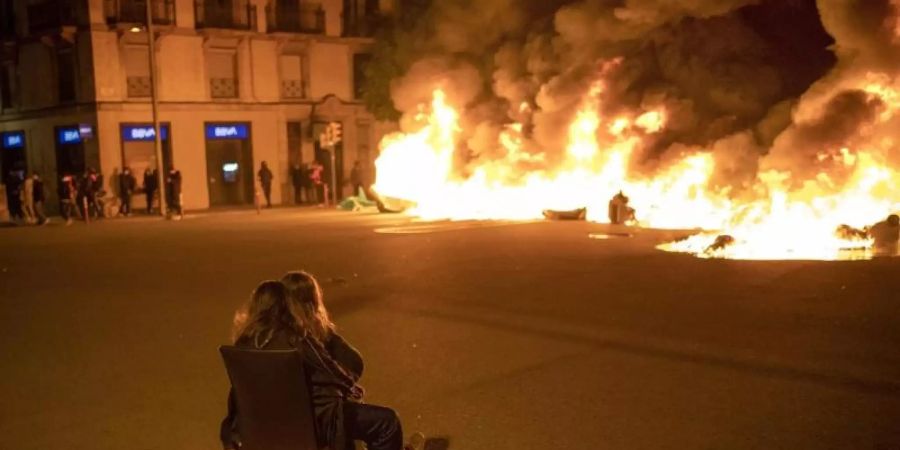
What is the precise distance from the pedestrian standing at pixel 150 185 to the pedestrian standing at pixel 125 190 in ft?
1.67

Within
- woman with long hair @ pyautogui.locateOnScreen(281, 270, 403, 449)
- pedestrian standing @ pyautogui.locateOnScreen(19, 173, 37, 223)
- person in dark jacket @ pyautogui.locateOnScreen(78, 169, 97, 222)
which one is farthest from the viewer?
person in dark jacket @ pyautogui.locateOnScreen(78, 169, 97, 222)

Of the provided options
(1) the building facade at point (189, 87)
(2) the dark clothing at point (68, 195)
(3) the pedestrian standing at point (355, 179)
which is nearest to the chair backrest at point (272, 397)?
(2) the dark clothing at point (68, 195)

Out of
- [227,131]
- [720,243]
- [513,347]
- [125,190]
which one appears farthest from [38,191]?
[513,347]

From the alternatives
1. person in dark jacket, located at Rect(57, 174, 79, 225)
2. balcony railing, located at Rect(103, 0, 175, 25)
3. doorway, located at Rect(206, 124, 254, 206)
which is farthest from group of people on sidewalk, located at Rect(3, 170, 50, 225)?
doorway, located at Rect(206, 124, 254, 206)

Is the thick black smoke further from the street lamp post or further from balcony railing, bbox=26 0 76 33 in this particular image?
balcony railing, bbox=26 0 76 33

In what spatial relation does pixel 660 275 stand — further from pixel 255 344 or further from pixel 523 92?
pixel 523 92

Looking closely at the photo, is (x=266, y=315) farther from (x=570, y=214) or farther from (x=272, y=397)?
(x=570, y=214)

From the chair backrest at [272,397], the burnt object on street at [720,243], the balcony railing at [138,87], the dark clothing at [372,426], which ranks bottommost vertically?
the burnt object on street at [720,243]

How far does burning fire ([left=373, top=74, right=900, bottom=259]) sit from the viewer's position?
16.2m

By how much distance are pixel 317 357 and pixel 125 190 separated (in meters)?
27.8

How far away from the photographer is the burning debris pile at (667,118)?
16438 millimetres

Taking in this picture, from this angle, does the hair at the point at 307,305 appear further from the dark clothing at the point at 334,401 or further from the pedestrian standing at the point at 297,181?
the pedestrian standing at the point at 297,181

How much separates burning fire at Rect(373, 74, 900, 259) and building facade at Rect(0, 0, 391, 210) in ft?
26.4

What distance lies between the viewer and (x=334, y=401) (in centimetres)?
400
